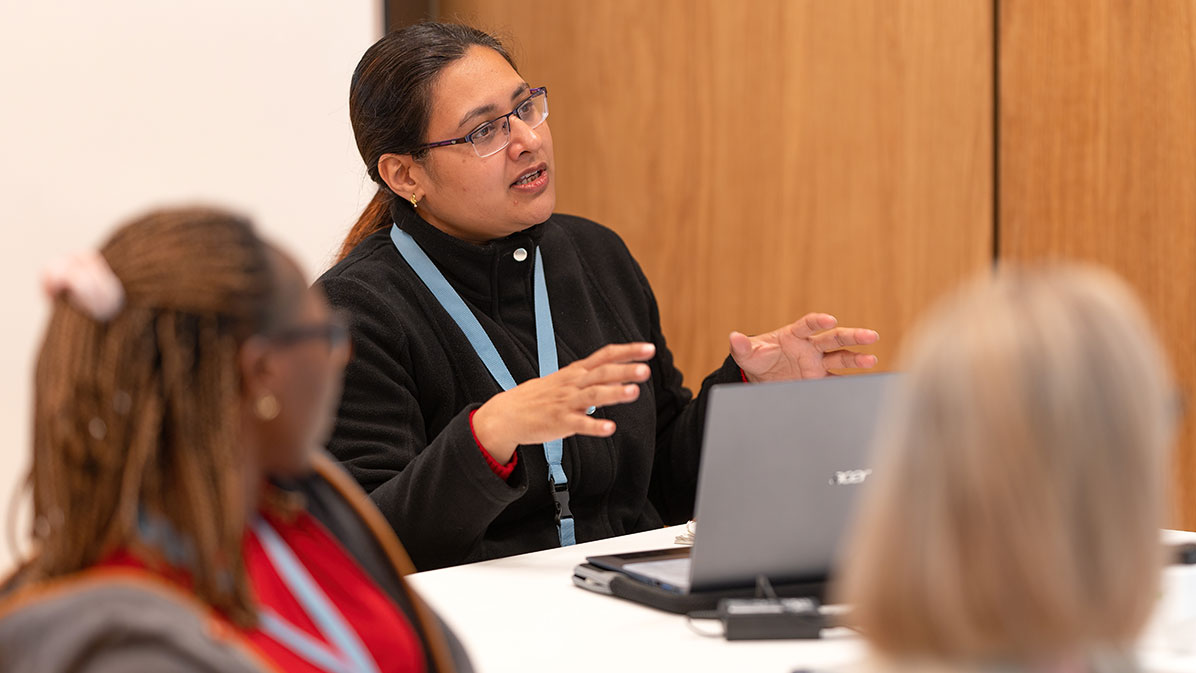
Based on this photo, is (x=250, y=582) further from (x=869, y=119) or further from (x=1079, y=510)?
(x=869, y=119)

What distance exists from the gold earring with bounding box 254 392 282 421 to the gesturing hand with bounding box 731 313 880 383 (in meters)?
1.07

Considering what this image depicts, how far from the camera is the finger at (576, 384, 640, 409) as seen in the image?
1.45 metres

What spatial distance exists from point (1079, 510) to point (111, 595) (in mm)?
533

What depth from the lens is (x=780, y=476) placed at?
1.25 metres

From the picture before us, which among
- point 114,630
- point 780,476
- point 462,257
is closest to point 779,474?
point 780,476

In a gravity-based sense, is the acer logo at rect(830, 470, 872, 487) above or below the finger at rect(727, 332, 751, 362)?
below

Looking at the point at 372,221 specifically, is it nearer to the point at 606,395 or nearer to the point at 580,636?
the point at 606,395

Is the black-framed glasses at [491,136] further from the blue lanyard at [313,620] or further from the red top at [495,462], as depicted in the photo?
the blue lanyard at [313,620]

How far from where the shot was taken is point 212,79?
3.02 m

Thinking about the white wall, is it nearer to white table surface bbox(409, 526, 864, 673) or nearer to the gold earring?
white table surface bbox(409, 526, 864, 673)

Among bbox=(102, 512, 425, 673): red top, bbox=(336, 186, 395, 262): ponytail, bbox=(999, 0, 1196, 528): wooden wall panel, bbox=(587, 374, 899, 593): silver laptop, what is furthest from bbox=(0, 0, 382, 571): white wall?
bbox=(102, 512, 425, 673): red top

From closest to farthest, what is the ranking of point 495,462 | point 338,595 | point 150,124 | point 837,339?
point 338,595
point 495,462
point 837,339
point 150,124

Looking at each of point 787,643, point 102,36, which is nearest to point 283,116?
point 102,36

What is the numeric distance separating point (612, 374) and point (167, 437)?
29.6 inches
